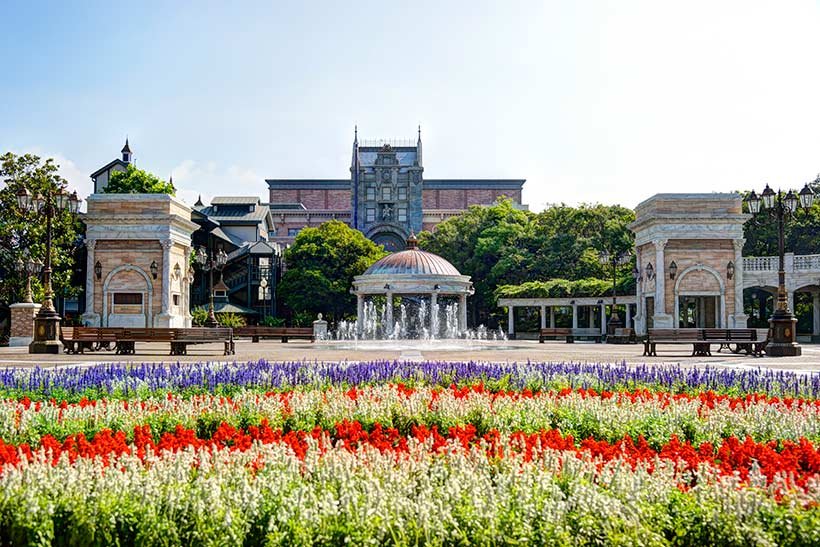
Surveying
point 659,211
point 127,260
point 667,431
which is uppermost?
point 659,211

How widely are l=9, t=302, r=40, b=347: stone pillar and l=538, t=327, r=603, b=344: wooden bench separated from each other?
92.7ft

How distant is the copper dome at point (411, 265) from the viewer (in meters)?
52.7

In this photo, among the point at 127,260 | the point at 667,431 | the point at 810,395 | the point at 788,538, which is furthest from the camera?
the point at 127,260

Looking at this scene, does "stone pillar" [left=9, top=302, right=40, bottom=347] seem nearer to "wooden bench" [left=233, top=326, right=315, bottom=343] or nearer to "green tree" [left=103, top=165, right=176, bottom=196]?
"wooden bench" [left=233, top=326, right=315, bottom=343]

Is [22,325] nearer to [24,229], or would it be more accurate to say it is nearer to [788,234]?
[24,229]

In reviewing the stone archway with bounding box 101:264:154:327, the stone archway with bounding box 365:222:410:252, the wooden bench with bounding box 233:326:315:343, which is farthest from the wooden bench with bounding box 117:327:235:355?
the stone archway with bounding box 365:222:410:252

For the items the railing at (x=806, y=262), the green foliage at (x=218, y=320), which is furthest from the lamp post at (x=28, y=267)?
the railing at (x=806, y=262)

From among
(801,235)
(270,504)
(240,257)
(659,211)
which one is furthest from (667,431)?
(240,257)

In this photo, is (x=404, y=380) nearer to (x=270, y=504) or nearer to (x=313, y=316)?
(x=270, y=504)

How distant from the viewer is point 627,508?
207 inches

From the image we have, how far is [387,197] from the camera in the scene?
108 m

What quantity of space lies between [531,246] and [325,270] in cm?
1843

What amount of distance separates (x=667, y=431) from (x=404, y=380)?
6408 mm

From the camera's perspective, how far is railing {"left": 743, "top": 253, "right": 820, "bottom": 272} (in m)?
48.7
